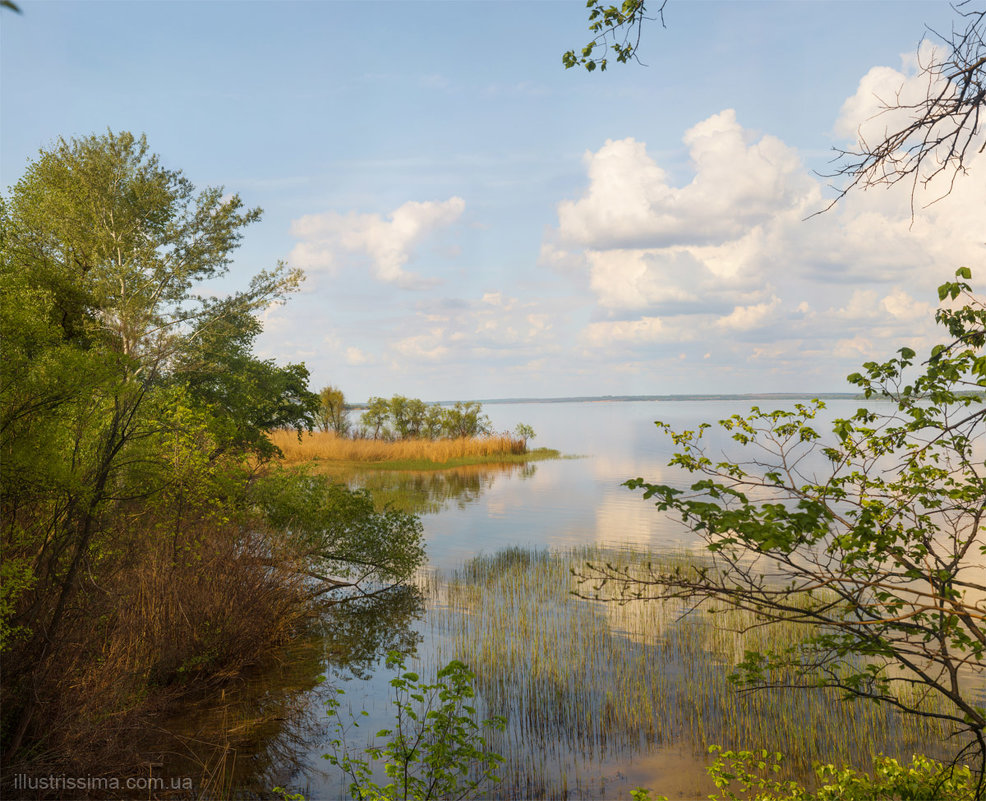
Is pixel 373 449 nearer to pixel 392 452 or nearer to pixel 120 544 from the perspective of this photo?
pixel 392 452

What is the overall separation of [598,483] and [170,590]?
27730 millimetres

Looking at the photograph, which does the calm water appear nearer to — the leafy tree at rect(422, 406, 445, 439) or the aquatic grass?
the aquatic grass

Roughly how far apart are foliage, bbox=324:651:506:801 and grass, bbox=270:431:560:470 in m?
30.0

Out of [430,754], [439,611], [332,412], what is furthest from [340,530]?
[332,412]

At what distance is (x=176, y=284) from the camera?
27938 millimetres

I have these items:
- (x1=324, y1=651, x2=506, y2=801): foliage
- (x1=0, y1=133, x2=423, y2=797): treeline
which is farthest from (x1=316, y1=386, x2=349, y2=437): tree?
(x1=324, y1=651, x2=506, y2=801): foliage

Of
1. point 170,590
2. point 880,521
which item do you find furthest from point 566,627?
point 880,521

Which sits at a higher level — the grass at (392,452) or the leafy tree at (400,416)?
the leafy tree at (400,416)

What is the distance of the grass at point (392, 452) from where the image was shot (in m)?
40.5

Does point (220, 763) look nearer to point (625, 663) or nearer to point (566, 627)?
point (625, 663)

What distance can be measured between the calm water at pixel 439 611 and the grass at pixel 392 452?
Result: 11.8 feet

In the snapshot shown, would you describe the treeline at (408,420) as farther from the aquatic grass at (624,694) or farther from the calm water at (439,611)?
the aquatic grass at (624,694)

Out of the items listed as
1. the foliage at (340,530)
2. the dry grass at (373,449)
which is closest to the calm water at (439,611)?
the foliage at (340,530)

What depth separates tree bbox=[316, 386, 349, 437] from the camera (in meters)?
49.5
